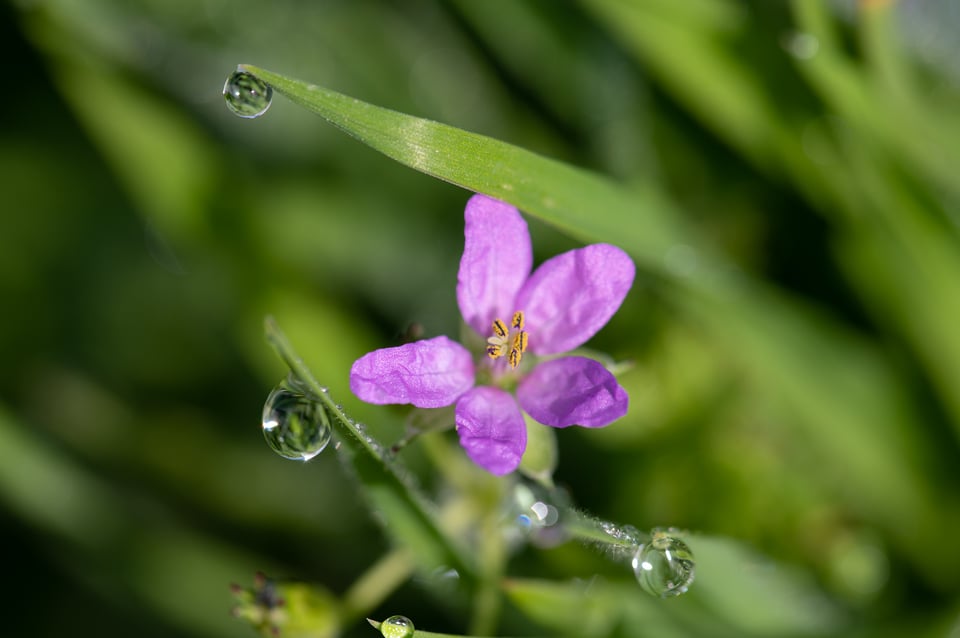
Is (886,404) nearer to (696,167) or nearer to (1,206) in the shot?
(696,167)

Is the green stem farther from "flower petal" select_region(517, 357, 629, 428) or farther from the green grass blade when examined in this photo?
the green grass blade

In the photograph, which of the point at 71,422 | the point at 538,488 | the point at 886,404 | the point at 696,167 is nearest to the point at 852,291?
the point at 886,404

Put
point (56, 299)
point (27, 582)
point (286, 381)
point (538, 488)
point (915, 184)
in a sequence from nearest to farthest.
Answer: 1. point (286, 381)
2. point (538, 488)
3. point (915, 184)
4. point (27, 582)
5. point (56, 299)

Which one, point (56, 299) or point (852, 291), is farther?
point (56, 299)

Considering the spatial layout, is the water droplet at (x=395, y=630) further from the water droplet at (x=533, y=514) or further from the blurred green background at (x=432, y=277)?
the blurred green background at (x=432, y=277)

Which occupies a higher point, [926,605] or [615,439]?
[615,439]

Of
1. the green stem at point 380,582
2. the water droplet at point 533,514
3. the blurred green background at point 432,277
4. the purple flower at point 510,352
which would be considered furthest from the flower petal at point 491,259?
the blurred green background at point 432,277

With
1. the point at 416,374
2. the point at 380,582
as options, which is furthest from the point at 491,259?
the point at 380,582
